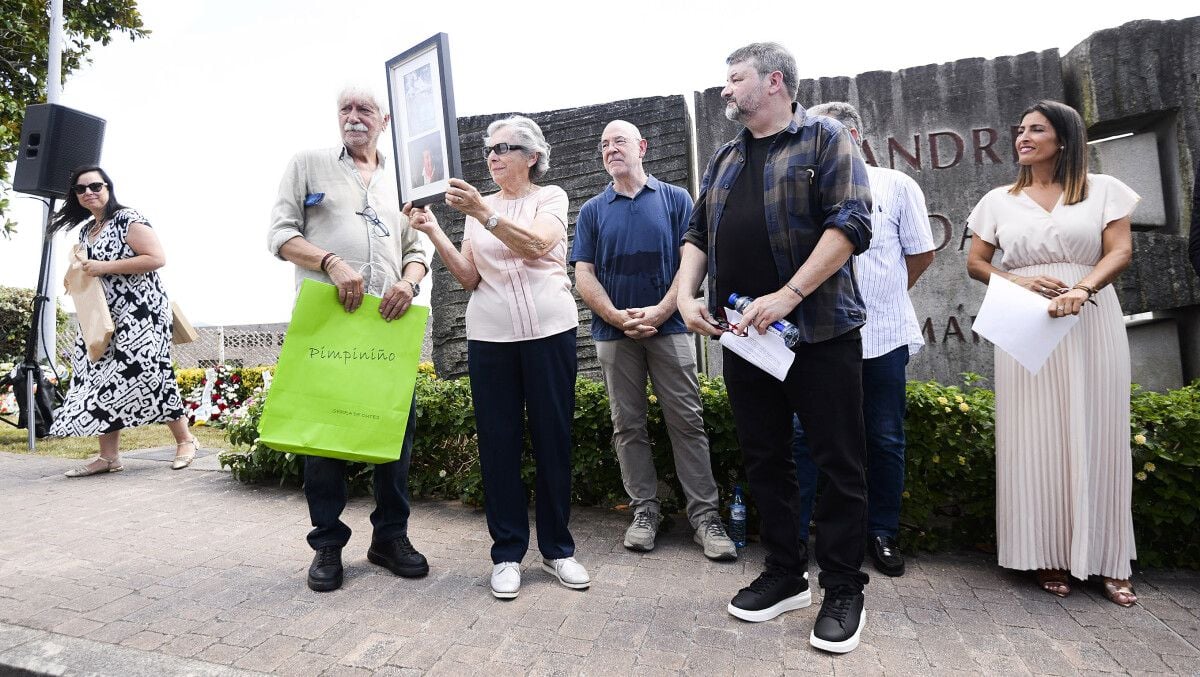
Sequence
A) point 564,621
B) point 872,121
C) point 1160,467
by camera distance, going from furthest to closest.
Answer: point 872,121 → point 1160,467 → point 564,621

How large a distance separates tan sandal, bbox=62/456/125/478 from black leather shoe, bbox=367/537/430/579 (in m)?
3.57

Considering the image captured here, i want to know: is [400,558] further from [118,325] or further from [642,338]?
[118,325]

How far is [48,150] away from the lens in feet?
20.9

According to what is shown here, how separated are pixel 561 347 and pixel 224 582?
5.91ft

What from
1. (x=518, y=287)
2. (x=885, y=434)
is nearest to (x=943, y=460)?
(x=885, y=434)

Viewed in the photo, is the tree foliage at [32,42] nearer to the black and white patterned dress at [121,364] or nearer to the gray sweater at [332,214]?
the black and white patterned dress at [121,364]

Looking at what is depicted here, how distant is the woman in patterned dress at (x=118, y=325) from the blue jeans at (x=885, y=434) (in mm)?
4716

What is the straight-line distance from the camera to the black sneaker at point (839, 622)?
229 cm

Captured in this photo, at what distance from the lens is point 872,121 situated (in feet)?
15.9

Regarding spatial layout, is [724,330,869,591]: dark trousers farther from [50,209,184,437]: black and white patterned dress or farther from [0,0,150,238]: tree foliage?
[0,0,150,238]: tree foliage

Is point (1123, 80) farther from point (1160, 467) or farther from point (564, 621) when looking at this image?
point (564, 621)

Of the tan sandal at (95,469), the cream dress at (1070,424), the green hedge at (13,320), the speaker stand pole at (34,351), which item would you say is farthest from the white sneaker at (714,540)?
the green hedge at (13,320)

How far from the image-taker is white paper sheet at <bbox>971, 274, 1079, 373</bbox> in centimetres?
277

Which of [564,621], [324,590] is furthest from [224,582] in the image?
[564,621]
